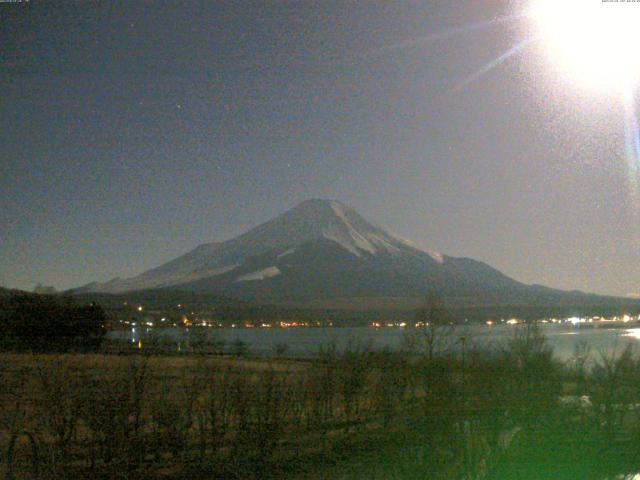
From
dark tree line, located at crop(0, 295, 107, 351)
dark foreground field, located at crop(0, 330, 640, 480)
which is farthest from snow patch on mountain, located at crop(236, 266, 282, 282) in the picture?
dark foreground field, located at crop(0, 330, 640, 480)

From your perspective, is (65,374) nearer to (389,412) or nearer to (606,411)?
(389,412)

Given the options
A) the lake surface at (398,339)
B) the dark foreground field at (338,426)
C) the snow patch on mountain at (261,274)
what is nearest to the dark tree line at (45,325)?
the lake surface at (398,339)

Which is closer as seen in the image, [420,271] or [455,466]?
[455,466]

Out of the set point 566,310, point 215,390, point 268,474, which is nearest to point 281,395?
point 215,390

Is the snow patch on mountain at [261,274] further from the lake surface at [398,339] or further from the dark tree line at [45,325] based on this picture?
the dark tree line at [45,325]

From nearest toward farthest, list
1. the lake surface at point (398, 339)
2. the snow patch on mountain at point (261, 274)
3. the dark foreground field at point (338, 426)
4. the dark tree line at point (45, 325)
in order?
1. the dark foreground field at point (338, 426)
2. the lake surface at point (398, 339)
3. the dark tree line at point (45, 325)
4. the snow patch on mountain at point (261, 274)

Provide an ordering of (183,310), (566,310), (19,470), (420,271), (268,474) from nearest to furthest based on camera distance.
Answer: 1. (19,470)
2. (268,474)
3. (566,310)
4. (183,310)
5. (420,271)

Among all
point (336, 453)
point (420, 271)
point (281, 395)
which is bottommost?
point (336, 453)
